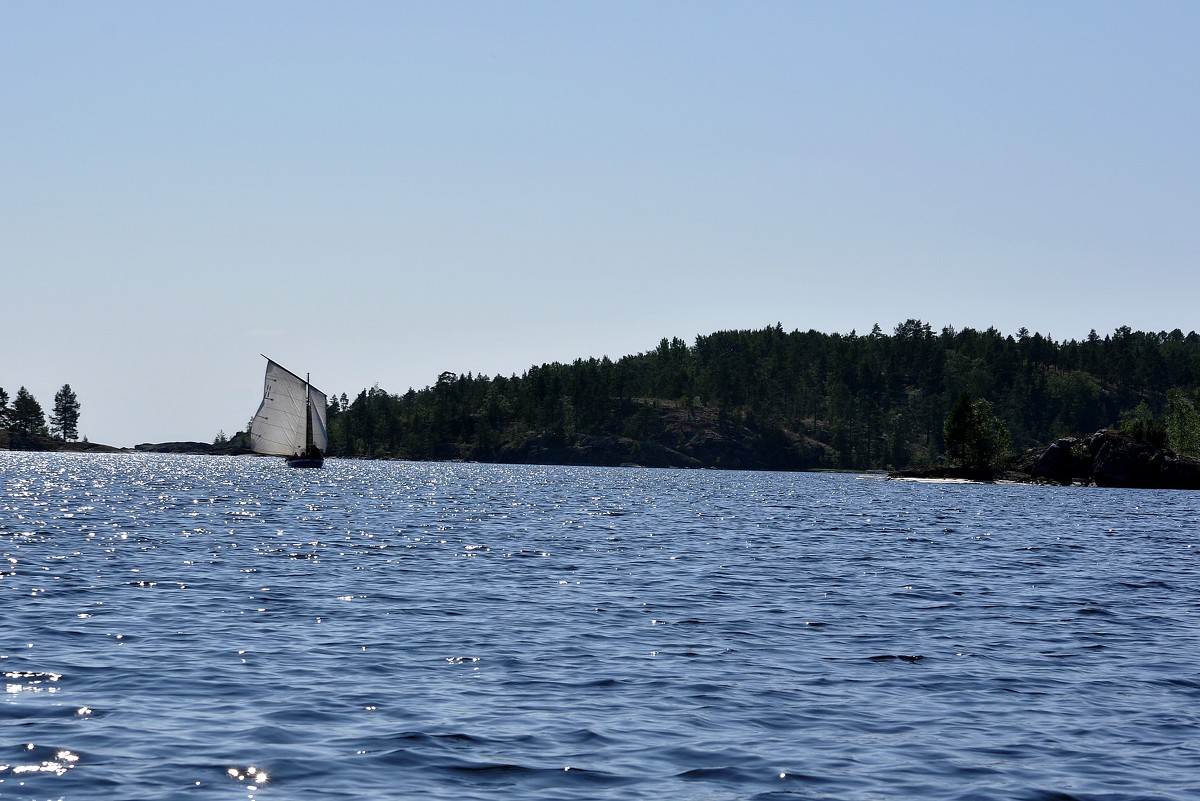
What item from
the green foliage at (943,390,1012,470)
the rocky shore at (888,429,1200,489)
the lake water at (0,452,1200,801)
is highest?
the green foliage at (943,390,1012,470)

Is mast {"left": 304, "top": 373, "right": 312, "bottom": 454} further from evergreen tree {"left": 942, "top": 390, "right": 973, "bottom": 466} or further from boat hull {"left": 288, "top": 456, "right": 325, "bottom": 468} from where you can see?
evergreen tree {"left": 942, "top": 390, "right": 973, "bottom": 466}

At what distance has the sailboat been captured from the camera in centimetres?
16575

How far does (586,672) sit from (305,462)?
156374 mm

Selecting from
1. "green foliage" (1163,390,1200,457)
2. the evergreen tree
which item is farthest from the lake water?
"green foliage" (1163,390,1200,457)

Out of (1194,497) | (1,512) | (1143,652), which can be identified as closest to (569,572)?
(1143,652)

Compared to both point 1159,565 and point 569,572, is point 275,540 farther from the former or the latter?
point 1159,565

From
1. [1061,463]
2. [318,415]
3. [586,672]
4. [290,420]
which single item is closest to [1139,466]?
[1061,463]

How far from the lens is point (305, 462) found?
565ft

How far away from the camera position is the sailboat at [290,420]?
166 metres

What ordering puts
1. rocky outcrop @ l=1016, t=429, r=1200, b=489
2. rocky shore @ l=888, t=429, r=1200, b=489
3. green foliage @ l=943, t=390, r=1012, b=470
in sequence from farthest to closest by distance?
green foliage @ l=943, t=390, r=1012, b=470
rocky shore @ l=888, t=429, r=1200, b=489
rocky outcrop @ l=1016, t=429, r=1200, b=489

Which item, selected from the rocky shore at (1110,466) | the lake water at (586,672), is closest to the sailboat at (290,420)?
the rocky shore at (1110,466)

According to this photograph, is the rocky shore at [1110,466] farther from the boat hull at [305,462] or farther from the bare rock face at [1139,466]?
the boat hull at [305,462]

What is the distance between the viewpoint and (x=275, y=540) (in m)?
51.2

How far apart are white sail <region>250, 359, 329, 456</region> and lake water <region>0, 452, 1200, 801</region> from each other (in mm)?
117050
